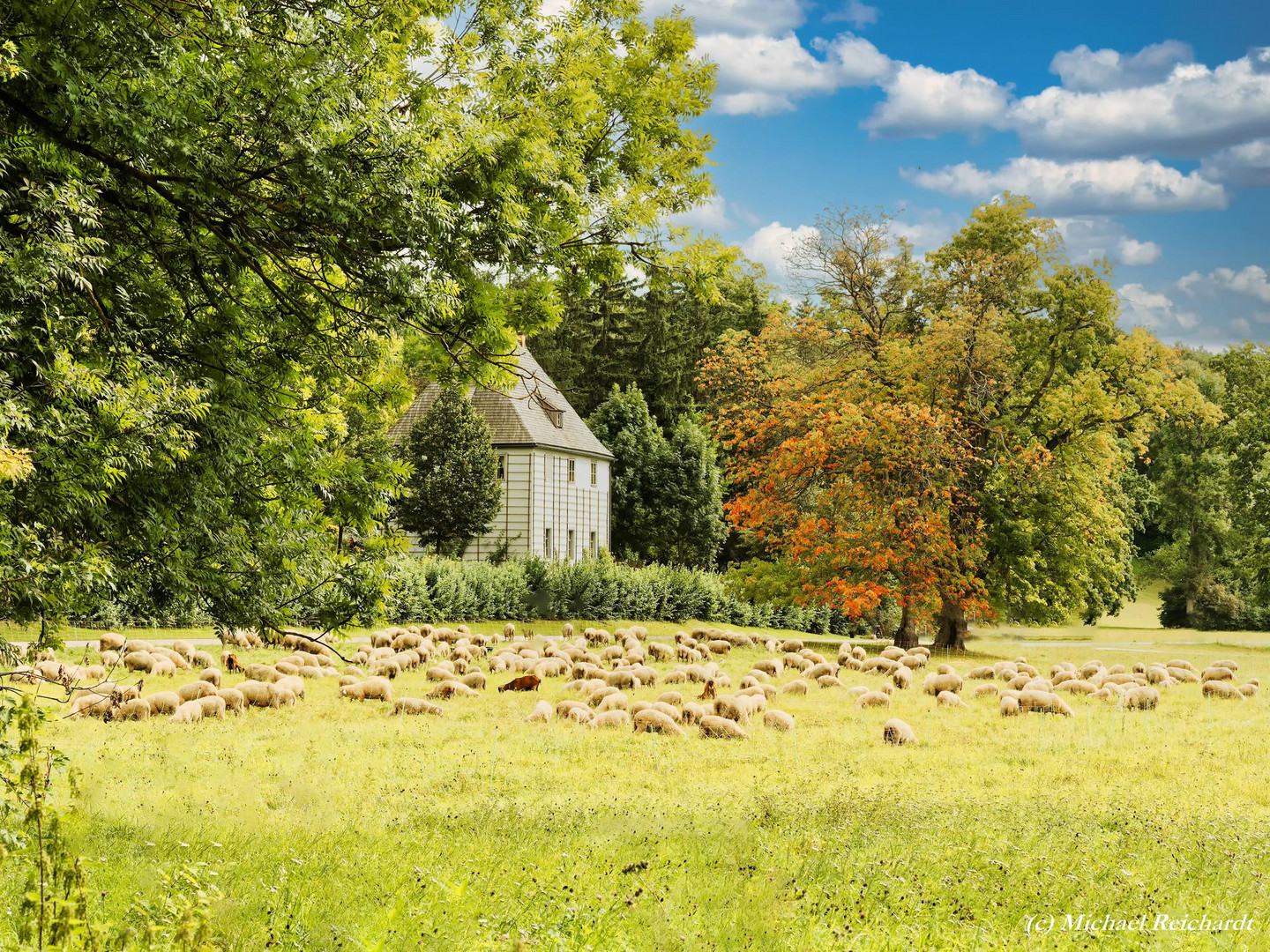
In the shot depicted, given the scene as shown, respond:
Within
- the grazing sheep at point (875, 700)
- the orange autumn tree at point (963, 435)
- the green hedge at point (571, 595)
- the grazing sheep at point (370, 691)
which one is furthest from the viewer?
the green hedge at point (571, 595)

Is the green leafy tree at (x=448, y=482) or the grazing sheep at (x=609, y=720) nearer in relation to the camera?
the grazing sheep at (x=609, y=720)

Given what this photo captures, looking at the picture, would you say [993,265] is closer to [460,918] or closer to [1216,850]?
[1216,850]

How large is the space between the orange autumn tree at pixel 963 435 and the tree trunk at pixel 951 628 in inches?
1.9

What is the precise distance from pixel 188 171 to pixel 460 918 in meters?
4.68

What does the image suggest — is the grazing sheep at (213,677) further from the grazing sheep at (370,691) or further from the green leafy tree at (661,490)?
the green leafy tree at (661,490)

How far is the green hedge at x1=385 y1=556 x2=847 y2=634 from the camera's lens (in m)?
27.7

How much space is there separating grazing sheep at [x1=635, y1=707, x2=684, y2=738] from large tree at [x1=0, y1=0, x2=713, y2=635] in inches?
195

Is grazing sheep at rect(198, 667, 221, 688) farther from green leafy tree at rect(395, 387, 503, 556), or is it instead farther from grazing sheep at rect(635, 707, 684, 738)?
green leafy tree at rect(395, 387, 503, 556)

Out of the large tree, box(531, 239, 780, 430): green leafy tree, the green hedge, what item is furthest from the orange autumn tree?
box(531, 239, 780, 430): green leafy tree

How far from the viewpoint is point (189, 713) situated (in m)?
12.4

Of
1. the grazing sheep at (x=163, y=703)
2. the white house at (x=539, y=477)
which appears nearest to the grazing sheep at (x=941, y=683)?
the grazing sheep at (x=163, y=703)

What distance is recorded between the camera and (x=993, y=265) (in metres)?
26.0

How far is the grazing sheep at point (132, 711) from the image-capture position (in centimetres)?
1220

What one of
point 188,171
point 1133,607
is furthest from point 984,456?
point 1133,607
